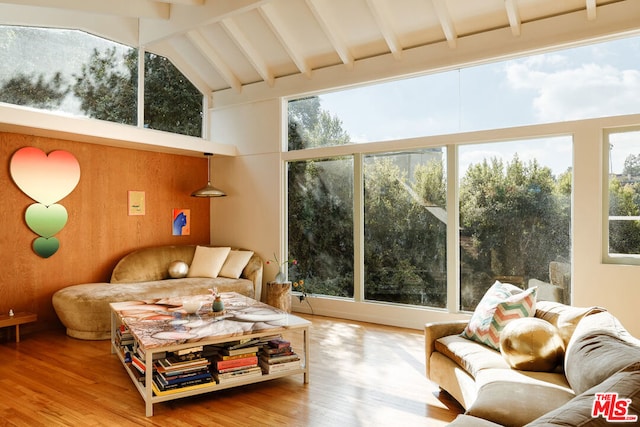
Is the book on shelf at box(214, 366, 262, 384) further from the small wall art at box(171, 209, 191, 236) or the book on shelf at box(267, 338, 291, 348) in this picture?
the small wall art at box(171, 209, 191, 236)

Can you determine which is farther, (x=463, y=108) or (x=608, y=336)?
(x=463, y=108)

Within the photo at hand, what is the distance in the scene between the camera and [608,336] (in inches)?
90.3

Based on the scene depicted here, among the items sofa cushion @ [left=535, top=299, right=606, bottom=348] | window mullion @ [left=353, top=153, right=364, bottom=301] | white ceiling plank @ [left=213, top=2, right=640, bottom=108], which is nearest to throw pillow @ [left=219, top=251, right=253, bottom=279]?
window mullion @ [left=353, top=153, right=364, bottom=301]

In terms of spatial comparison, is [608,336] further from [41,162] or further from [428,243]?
[41,162]

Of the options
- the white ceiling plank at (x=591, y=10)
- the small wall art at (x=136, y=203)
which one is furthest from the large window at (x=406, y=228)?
the small wall art at (x=136, y=203)

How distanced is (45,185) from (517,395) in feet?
17.9

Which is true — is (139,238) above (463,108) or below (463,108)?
below

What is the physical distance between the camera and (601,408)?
55.3 inches

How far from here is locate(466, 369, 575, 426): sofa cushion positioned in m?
2.12

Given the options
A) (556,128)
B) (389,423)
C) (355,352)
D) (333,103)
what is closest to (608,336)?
(389,423)

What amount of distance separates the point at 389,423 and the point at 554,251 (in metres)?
2.83

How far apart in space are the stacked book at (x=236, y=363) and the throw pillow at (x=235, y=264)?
291 centimetres

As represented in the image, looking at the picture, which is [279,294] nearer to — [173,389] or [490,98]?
[173,389]

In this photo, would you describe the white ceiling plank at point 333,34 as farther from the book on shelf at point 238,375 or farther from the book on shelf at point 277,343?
the book on shelf at point 238,375
